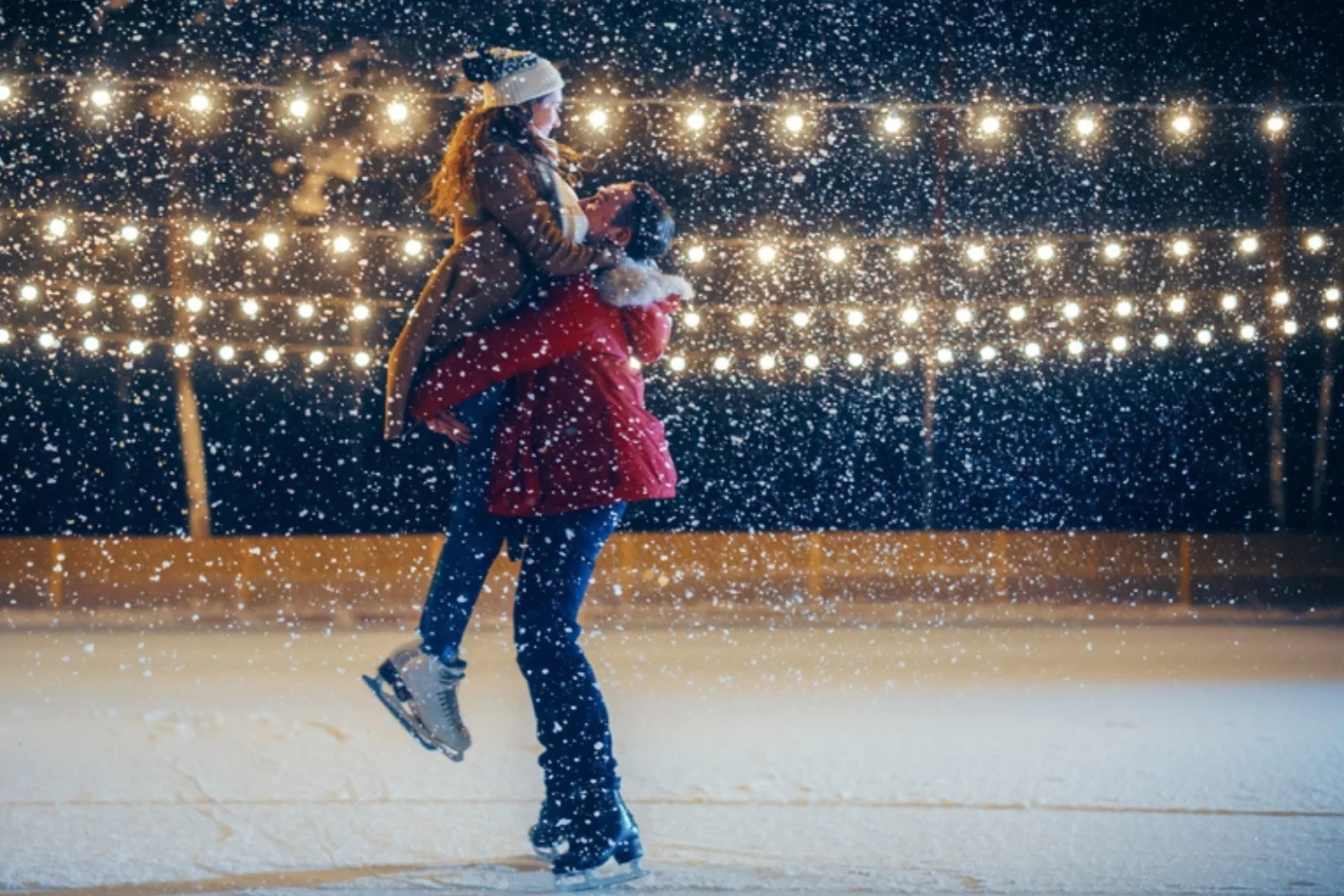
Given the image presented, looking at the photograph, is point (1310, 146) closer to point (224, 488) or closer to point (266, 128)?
point (266, 128)

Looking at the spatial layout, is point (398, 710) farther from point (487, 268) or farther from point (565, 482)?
point (487, 268)

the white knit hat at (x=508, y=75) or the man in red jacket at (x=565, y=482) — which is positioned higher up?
the white knit hat at (x=508, y=75)

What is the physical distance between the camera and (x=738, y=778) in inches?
189

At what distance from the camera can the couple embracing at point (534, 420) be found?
3266 mm

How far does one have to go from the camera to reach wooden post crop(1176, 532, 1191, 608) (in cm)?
1526

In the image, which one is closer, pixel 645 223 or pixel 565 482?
pixel 565 482

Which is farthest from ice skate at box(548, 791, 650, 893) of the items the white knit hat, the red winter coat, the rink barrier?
the rink barrier

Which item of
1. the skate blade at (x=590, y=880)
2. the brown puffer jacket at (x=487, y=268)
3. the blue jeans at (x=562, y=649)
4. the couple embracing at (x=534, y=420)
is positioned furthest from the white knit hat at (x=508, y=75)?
the skate blade at (x=590, y=880)

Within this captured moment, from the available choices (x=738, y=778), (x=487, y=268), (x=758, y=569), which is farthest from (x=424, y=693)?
(x=758, y=569)

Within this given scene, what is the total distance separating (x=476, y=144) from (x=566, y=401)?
0.57m

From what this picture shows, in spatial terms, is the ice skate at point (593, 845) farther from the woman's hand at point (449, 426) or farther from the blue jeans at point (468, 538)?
the woman's hand at point (449, 426)

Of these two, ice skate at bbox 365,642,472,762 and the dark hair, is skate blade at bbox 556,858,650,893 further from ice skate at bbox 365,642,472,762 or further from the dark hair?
the dark hair

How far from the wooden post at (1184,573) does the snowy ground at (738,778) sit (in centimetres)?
633

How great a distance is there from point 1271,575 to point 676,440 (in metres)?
24.6
